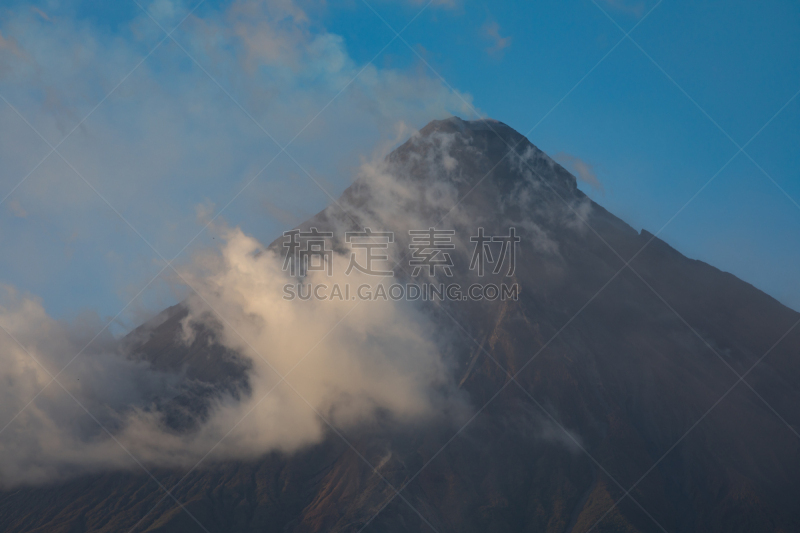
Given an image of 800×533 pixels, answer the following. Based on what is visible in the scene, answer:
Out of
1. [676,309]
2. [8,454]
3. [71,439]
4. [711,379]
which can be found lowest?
[8,454]

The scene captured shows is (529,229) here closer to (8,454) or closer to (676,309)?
(676,309)

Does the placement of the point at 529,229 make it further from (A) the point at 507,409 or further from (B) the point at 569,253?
(A) the point at 507,409

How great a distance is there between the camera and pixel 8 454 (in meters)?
139

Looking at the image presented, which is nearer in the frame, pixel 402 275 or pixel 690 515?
pixel 690 515

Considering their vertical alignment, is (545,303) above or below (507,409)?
above

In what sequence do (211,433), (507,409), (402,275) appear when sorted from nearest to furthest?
(507,409) < (211,433) < (402,275)

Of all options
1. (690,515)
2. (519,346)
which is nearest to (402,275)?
(519,346)

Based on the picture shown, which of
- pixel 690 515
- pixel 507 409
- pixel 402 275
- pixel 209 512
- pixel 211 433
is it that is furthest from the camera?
pixel 402 275

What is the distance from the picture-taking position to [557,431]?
12162cm

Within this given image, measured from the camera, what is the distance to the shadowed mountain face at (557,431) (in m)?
108

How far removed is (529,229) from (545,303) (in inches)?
986

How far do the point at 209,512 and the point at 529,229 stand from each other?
106 meters

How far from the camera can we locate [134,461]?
437 ft

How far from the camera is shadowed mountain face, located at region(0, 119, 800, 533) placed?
108 m
